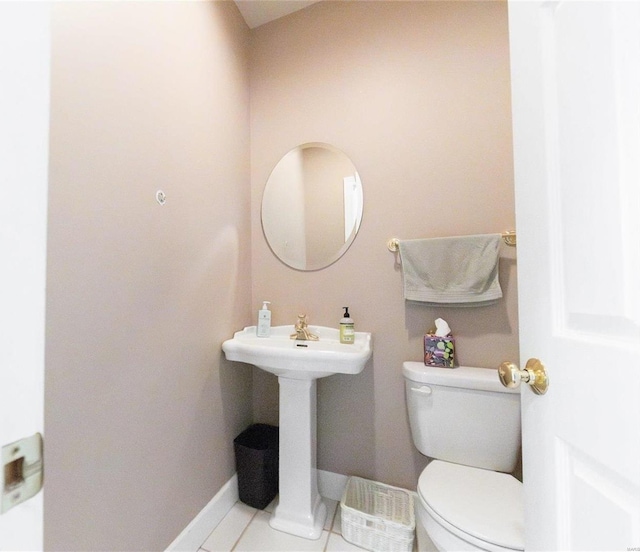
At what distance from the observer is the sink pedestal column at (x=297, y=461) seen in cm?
124

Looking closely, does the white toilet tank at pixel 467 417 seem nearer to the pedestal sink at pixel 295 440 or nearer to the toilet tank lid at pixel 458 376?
the toilet tank lid at pixel 458 376

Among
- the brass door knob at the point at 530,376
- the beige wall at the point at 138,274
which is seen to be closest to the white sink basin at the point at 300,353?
the beige wall at the point at 138,274

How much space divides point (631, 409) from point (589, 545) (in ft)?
0.81

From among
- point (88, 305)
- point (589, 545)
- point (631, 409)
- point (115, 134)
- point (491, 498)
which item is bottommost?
point (491, 498)

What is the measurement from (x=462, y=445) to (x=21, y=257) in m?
1.40

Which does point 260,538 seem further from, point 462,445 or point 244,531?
point 462,445

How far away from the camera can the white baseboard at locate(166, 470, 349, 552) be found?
1086 millimetres

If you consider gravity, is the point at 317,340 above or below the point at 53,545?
above

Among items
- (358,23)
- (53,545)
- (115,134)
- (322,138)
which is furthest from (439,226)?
(53,545)

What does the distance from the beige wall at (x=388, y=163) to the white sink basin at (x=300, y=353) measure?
0.28 feet

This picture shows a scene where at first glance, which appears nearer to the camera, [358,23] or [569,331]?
[569,331]

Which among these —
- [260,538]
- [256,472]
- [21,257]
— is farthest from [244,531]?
[21,257]

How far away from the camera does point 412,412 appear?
122 cm

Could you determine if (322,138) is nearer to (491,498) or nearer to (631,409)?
(631,409)
